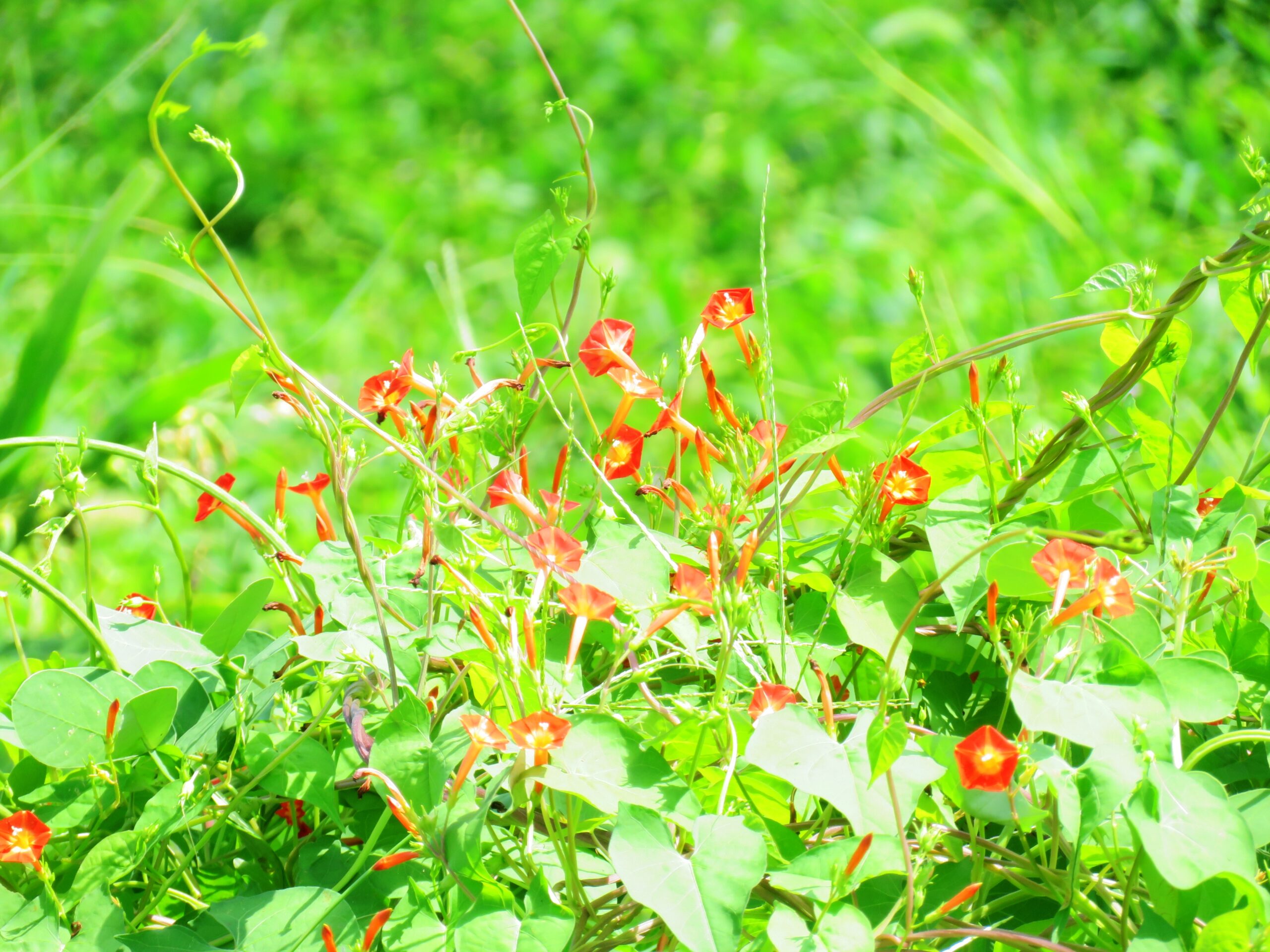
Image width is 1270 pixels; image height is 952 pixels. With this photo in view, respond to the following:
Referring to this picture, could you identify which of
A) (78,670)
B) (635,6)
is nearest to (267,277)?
(635,6)

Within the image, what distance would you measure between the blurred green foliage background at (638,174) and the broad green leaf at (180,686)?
1.32 metres

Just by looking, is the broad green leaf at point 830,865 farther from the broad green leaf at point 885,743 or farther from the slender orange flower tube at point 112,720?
the slender orange flower tube at point 112,720

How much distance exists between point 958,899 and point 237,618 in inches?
15.2

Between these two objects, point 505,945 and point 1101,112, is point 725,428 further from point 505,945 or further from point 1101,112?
point 1101,112

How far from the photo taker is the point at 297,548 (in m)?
1.88

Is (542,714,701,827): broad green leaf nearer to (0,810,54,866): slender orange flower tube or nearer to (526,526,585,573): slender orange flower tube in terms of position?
(526,526,585,573): slender orange flower tube

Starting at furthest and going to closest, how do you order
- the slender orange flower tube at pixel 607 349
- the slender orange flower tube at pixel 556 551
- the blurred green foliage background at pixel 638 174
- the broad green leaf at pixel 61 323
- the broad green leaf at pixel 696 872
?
1. the blurred green foliage background at pixel 638 174
2. the broad green leaf at pixel 61 323
3. the slender orange flower tube at pixel 607 349
4. the slender orange flower tube at pixel 556 551
5. the broad green leaf at pixel 696 872

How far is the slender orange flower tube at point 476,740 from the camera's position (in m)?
0.44

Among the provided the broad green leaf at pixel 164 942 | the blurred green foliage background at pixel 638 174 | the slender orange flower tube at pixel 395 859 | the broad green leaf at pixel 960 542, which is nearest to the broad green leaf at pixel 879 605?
the broad green leaf at pixel 960 542

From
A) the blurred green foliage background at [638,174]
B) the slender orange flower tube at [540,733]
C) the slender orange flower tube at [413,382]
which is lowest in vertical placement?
the blurred green foliage background at [638,174]

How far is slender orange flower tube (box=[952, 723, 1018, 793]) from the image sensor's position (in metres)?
0.45

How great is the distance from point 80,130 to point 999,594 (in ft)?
10.6

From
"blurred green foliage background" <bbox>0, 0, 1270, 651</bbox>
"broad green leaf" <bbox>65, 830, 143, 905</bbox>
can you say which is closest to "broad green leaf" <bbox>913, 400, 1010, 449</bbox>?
"broad green leaf" <bbox>65, 830, 143, 905</bbox>

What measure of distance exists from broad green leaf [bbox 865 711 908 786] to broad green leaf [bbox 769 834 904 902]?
4 cm
